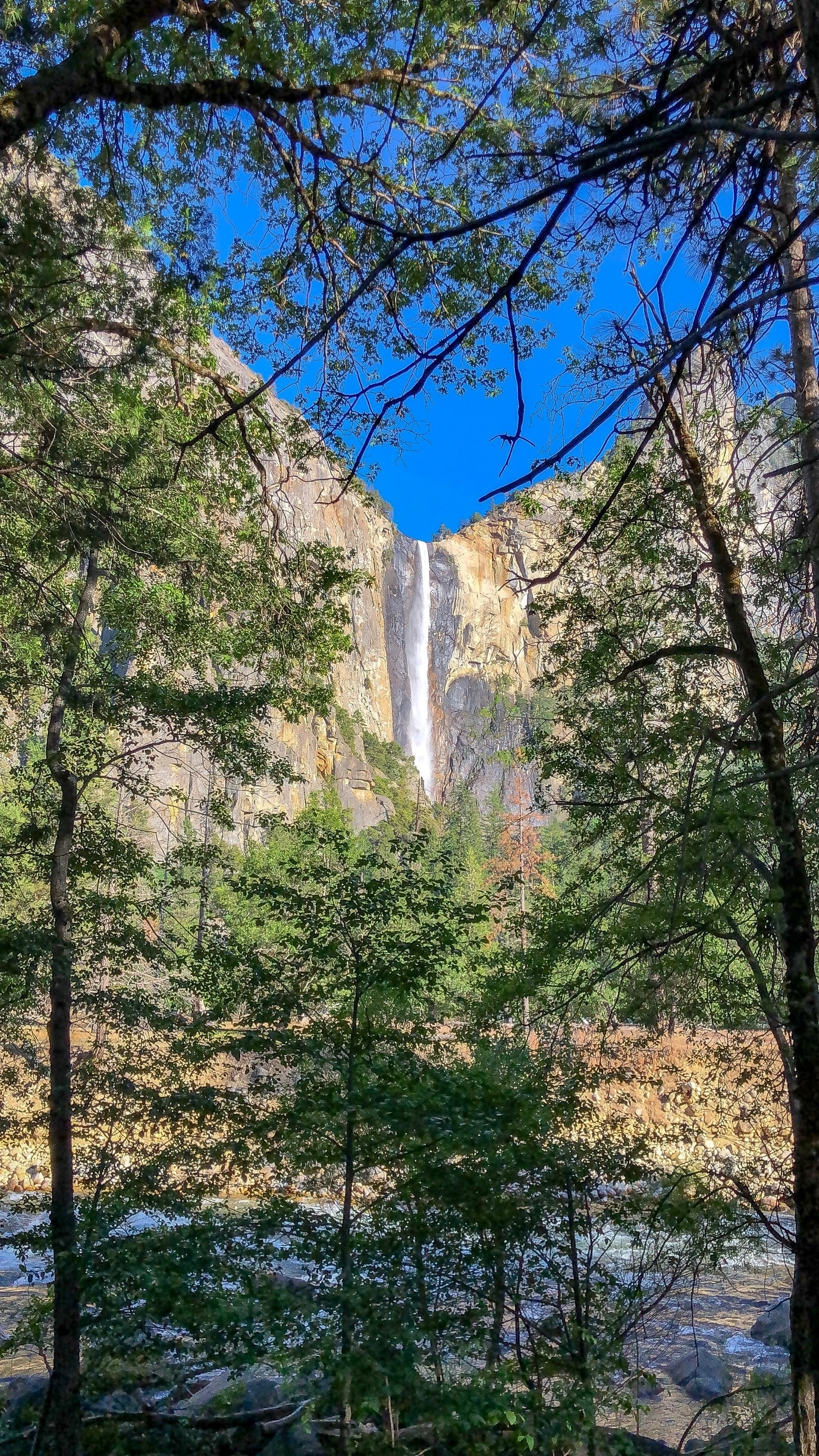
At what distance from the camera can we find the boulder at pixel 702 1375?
25.8 feet

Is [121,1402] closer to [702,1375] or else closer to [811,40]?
[702,1375]

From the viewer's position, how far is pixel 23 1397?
6.70m

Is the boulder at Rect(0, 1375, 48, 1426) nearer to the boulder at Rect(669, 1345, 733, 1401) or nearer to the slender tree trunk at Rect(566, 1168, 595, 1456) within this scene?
the slender tree trunk at Rect(566, 1168, 595, 1456)

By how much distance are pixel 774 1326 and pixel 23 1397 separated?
6.97 m

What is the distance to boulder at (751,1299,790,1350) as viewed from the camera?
904 centimetres

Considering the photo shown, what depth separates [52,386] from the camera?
211 inches

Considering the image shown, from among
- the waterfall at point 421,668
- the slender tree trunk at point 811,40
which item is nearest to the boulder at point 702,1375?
the slender tree trunk at point 811,40

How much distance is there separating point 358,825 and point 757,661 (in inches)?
1987

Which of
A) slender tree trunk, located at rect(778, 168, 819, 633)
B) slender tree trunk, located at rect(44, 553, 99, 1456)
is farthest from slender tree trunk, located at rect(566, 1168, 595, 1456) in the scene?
slender tree trunk, located at rect(778, 168, 819, 633)

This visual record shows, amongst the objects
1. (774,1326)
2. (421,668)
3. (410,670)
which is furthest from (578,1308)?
(421,668)

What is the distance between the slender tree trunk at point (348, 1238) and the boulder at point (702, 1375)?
4.72 meters

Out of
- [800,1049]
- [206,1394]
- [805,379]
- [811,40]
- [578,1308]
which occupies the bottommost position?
[206,1394]

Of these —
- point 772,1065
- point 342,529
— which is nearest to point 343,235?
point 772,1065

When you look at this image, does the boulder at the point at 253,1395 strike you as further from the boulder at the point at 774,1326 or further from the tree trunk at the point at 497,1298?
the boulder at the point at 774,1326
